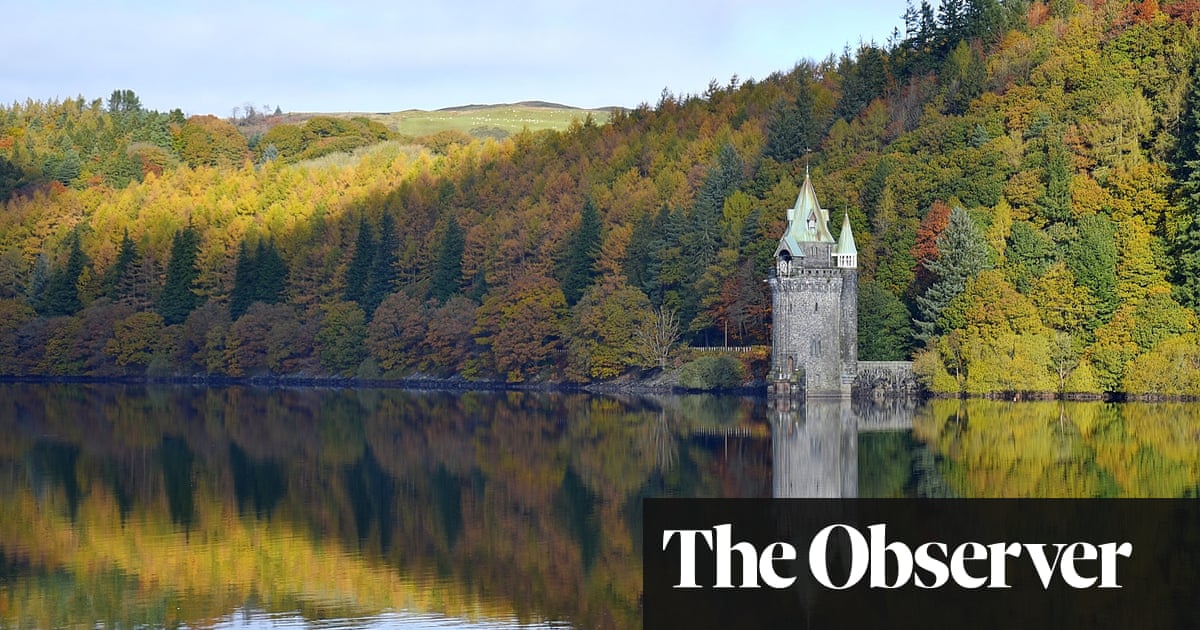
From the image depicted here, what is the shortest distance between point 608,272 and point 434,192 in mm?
39821

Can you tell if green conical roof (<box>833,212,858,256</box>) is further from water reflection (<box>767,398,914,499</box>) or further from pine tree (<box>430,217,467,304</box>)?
pine tree (<box>430,217,467,304</box>)

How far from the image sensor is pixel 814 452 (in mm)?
56719

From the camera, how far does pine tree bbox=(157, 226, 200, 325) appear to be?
13462 centimetres

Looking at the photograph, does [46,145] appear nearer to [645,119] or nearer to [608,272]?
[645,119]

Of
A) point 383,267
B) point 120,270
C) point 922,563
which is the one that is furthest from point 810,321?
point 120,270

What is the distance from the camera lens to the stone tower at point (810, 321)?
82125 mm

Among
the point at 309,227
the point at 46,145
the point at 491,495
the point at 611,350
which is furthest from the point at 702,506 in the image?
the point at 46,145

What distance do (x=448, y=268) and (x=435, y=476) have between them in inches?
2848

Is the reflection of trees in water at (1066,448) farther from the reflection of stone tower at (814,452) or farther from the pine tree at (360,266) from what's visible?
the pine tree at (360,266)

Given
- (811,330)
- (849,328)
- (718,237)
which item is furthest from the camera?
(718,237)

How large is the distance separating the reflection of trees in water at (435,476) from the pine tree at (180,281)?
48010 mm

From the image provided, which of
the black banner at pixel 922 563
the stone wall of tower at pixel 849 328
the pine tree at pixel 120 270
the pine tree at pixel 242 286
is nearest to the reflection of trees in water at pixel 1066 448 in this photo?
the black banner at pixel 922 563

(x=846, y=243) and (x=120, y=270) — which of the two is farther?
(x=120, y=270)

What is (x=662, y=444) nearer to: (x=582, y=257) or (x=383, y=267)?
(x=582, y=257)
